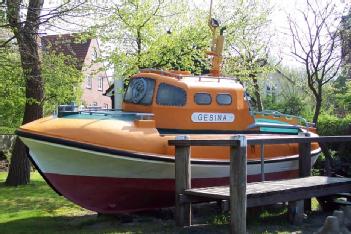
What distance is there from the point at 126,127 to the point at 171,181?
4.30 ft

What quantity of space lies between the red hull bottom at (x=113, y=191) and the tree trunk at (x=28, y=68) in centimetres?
114

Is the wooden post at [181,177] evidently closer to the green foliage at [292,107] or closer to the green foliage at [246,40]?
the green foliage at [246,40]

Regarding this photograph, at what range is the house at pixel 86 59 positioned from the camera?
1320 centimetres

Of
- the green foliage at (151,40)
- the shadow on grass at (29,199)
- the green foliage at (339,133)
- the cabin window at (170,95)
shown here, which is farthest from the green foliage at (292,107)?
the cabin window at (170,95)

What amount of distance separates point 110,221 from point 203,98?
2.85m

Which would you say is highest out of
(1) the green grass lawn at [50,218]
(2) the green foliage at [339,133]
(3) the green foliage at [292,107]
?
(3) the green foliage at [292,107]

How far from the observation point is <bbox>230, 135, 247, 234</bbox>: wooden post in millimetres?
7109

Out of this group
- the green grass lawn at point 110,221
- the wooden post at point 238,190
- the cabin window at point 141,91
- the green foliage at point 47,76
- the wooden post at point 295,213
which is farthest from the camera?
the green foliage at point 47,76

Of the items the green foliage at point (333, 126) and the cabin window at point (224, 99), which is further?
the green foliage at point (333, 126)

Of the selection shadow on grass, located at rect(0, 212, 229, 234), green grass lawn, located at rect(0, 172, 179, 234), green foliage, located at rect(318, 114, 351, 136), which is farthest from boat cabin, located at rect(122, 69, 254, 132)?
green foliage, located at rect(318, 114, 351, 136)

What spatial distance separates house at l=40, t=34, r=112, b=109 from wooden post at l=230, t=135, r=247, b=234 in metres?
6.07

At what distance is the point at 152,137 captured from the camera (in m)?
8.69

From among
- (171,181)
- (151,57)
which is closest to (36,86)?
(151,57)

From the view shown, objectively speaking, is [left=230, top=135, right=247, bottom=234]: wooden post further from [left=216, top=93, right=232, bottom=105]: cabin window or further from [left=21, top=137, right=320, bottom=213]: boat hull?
[left=216, top=93, right=232, bottom=105]: cabin window
